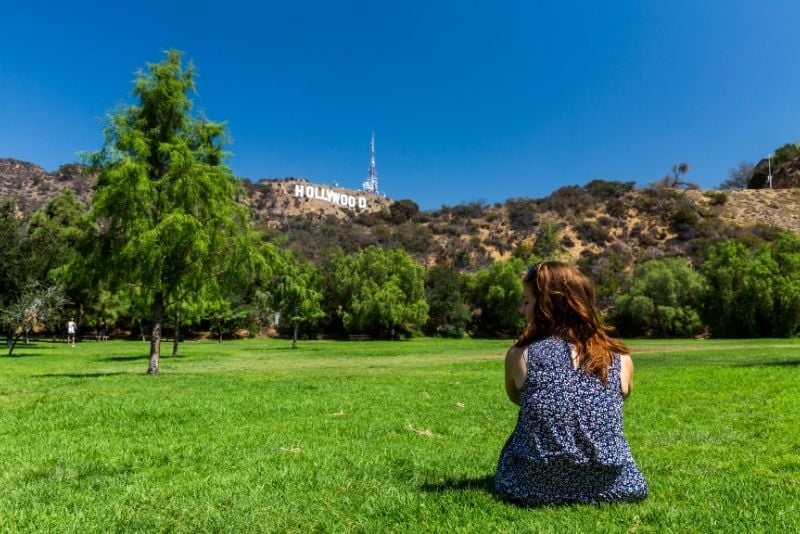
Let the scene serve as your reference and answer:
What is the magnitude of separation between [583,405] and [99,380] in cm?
1578

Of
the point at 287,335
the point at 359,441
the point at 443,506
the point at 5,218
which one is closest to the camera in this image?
the point at 443,506

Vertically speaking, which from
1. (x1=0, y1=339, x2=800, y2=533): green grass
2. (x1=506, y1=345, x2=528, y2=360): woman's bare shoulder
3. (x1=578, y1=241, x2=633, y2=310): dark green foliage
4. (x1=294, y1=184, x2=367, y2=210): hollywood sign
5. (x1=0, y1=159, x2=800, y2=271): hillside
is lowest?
(x1=0, y1=339, x2=800, y2=533): green grass

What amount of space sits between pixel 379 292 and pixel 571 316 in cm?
5675

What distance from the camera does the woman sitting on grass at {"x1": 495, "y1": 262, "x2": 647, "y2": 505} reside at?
13.7 ft

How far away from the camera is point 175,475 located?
18.9 ft

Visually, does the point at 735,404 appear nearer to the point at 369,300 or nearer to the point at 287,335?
the point at 369,300

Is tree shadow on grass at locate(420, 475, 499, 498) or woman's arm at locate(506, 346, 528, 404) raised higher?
woman's arm at locate(506, 346, 528, 404)

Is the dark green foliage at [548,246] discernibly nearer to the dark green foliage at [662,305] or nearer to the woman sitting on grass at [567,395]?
the dark green foliage at [662,305]

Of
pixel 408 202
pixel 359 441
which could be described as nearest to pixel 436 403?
pixel 359 441

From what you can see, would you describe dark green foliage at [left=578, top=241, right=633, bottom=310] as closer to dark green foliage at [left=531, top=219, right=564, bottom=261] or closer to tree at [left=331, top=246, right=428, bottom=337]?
dark green foliage at [left=531, top=219, right=564, bottom=261]

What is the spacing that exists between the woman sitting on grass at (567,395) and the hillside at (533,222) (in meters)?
70.8

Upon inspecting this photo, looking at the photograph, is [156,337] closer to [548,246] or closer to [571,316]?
[571,316]

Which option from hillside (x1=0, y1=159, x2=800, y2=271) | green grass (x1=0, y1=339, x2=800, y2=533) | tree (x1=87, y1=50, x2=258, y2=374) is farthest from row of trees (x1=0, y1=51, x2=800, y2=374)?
hillside (x1=0, y1=159, x2=800, y2=271)

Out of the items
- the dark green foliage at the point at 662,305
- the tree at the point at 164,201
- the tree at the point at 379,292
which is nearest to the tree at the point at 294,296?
the tree at the point at 379,292
